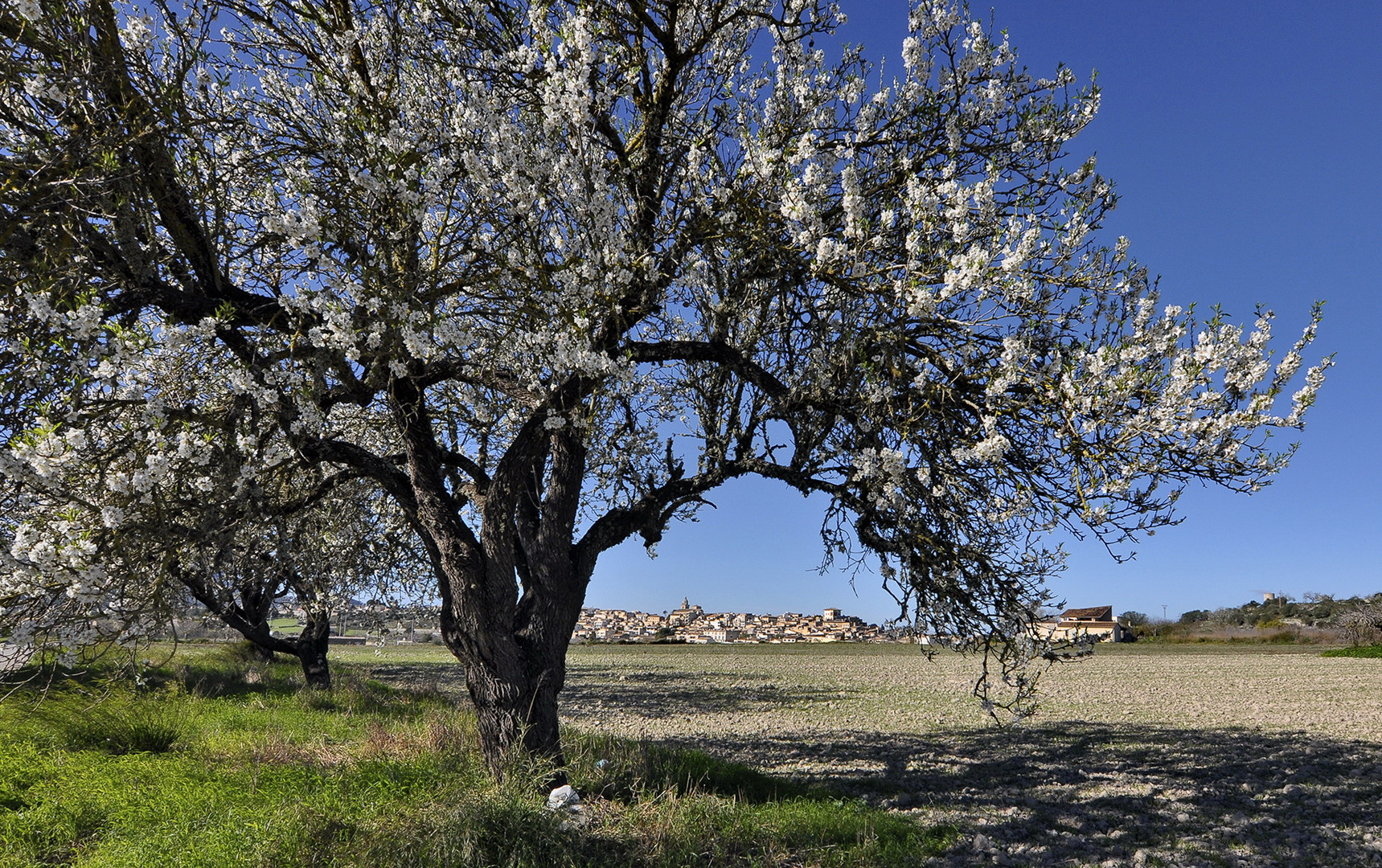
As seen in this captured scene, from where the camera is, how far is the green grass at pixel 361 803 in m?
5.91

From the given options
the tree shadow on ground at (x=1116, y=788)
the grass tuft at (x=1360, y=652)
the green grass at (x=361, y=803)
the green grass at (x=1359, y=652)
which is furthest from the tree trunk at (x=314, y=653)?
the green grass at (x=1359, y=652)

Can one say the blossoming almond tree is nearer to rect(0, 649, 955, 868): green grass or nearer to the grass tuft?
rect(0, 649, 955, 868): green grass

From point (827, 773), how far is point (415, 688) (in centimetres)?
1402

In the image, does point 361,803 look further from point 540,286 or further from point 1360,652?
point 1360,652

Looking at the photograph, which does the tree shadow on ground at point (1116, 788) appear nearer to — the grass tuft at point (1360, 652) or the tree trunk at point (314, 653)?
the tree trunk at point (314, 653)

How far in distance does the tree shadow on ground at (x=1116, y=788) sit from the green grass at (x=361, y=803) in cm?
134

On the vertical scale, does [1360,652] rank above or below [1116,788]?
below

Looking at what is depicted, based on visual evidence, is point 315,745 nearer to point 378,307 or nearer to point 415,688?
point 378,307

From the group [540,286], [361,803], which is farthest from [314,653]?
[540,286]

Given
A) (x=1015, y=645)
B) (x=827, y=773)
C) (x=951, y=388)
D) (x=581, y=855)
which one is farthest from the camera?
(x=827, y=773)

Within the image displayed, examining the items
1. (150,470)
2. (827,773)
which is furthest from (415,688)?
(150,470)

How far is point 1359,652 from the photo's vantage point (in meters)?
38.5

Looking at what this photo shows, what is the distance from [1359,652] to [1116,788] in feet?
137

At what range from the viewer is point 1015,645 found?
309 inches
